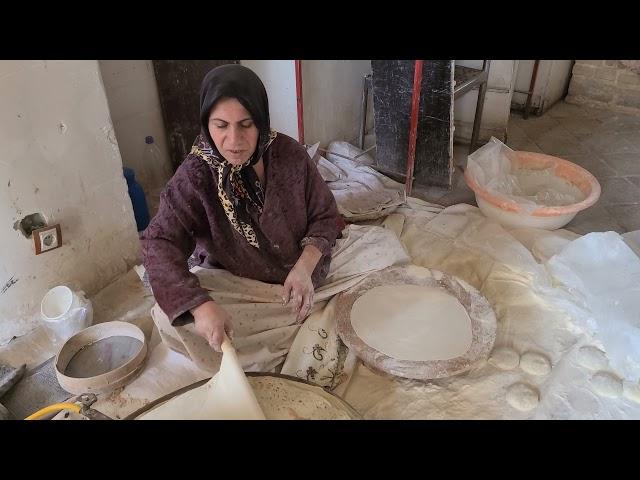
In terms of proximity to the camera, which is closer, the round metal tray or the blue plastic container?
the round metal tray

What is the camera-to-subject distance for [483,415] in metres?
1.65

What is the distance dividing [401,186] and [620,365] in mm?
1439

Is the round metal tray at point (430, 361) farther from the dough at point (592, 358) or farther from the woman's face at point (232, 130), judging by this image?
the woman's face at point (232, 130)

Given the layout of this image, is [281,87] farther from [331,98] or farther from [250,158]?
[250,158]

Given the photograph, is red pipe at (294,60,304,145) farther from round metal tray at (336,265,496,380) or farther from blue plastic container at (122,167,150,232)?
round metal tray at (336,265,496,380)

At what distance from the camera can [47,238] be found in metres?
1.89

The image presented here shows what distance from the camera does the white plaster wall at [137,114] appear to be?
2.57m

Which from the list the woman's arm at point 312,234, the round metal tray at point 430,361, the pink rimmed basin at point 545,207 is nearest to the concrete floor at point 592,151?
the pink rimmed basin at point 545,207

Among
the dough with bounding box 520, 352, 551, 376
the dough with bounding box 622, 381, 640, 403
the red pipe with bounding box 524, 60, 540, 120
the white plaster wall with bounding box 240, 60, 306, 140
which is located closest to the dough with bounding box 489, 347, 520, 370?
the dough with bounding box 520, 352, 551, 376

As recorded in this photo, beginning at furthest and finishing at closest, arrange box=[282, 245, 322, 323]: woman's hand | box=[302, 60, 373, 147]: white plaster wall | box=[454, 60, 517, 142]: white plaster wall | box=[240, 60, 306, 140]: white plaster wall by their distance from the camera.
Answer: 1. box=[454, 60, 517, 142]: white plaster wall
2. box=[302, 60, 373, 147]: white plaster wall
3. box=[240, 60, 306, 140]: white plaster wall
4. box=[282, 245, 322, 323]: woman's hand

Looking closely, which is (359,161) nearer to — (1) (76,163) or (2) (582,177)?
(2) (582,177)

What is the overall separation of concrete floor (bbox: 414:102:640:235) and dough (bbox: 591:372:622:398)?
1.00 metres

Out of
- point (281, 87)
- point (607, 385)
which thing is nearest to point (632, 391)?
point (607, 385)

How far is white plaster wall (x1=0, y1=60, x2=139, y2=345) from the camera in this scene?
1703 mm
